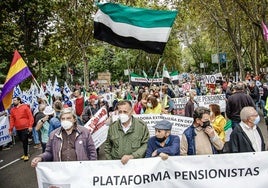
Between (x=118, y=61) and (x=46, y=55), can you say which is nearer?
(x=46, y=55)

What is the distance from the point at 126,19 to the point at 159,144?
3.54 metres

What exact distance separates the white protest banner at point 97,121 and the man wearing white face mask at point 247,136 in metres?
4.26

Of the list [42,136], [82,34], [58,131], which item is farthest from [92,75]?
[58,131]

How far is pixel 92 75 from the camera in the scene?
230 ft

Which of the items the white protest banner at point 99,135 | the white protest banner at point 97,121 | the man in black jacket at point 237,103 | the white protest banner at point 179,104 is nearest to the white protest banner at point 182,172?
the white protest banner at point 97,121

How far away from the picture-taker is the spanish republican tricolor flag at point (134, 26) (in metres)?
7.71

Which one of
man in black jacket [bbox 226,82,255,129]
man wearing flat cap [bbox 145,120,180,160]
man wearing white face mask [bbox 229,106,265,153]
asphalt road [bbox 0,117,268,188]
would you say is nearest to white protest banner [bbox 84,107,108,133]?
asphalt road [bbox 0,117,268,188]

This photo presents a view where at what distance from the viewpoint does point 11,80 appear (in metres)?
9.30

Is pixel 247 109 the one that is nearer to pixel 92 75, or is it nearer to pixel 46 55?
pixel 46 55

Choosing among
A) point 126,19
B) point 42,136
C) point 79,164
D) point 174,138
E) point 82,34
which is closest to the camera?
point 79,164

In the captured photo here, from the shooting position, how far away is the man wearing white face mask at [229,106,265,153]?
17.4 feet

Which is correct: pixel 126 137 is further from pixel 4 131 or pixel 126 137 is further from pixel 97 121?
pixel 4 131

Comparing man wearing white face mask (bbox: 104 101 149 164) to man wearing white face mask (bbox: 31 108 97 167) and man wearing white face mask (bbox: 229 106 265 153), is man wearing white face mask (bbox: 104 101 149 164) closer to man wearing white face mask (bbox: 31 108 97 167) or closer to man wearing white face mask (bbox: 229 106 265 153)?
man wearing white face mask (bbox: 31 108 97 167)

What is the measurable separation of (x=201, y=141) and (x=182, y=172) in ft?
2.02
